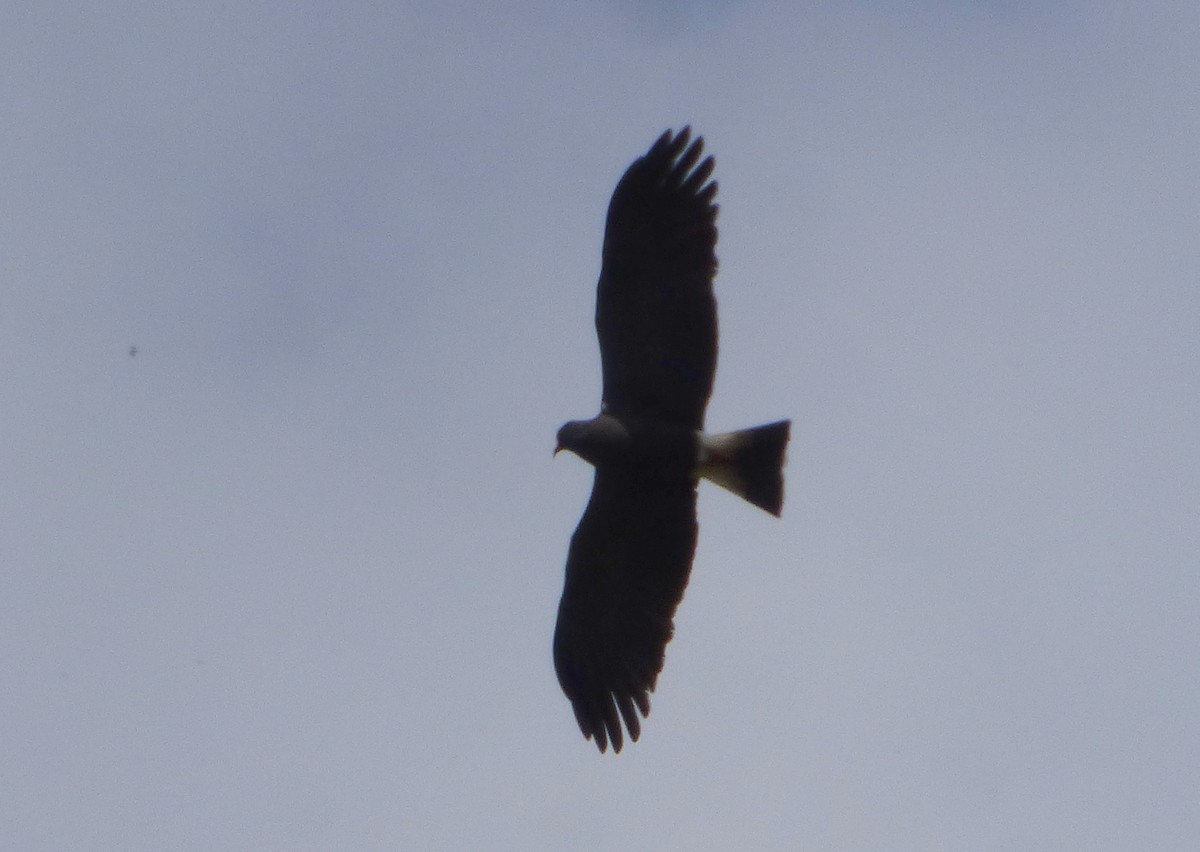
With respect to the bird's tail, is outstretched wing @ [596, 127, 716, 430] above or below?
above

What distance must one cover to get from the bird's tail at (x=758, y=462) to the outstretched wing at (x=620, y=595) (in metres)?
0.43

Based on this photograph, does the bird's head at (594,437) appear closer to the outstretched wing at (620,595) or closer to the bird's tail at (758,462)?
the outstretched wing at (620,595)

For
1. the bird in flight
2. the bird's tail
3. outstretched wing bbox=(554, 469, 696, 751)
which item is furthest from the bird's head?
the bird's tail

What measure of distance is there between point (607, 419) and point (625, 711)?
1.75 metres

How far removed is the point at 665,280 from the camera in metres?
10.7

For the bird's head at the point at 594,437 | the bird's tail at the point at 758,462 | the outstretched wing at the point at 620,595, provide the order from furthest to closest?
1. the outstretched wing at the point at 620,595
2. the bird's head at the point at 594,437
3. the bird's tail at the point at 758,462

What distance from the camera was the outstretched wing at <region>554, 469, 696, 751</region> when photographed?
11.0 metres

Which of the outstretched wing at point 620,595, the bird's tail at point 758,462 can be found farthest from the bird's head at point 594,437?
the bird's tail at point 758,462

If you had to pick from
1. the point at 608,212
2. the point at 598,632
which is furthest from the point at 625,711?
the point at 608,212

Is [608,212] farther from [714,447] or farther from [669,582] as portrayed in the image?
[669,582]

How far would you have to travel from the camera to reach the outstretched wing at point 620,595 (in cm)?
1102

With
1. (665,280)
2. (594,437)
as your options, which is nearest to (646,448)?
(594,437)

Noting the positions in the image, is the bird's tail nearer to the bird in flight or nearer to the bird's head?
the bird in flight

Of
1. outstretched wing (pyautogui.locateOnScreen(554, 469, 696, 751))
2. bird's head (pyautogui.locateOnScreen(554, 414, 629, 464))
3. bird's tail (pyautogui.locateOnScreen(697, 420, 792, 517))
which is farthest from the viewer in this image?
outstretched wing (pyautogui.locateOnScreen(554, 469, 696, 751))
